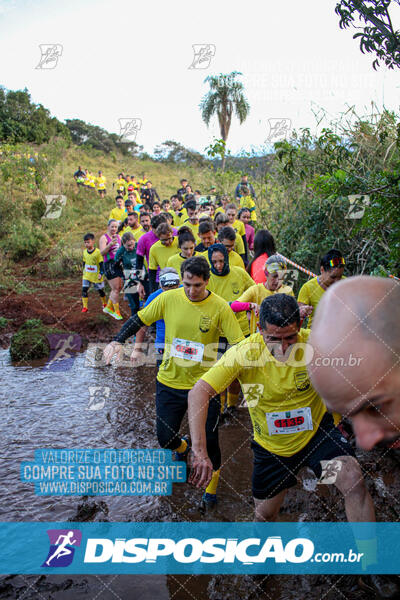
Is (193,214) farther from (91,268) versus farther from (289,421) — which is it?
(289,421)

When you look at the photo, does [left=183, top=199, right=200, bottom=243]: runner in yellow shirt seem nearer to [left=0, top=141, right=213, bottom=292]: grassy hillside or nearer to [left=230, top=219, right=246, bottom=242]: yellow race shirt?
[left=230, top=219, right=246, bottom=242]: yellow race shirt

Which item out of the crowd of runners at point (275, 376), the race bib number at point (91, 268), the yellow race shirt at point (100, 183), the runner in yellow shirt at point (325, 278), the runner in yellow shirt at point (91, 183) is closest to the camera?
the crowd of runners at point (275, 376)

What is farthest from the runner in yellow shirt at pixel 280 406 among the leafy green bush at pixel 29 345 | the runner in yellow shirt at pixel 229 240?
the leafy green bush at pixel 29 345

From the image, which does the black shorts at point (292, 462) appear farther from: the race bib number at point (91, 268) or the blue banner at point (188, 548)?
the race bib number at point (91, 268)

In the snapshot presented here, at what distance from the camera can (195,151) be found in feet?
136

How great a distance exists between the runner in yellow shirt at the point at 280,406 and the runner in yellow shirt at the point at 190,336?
2.70ft

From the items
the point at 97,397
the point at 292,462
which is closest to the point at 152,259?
the point at 97,397

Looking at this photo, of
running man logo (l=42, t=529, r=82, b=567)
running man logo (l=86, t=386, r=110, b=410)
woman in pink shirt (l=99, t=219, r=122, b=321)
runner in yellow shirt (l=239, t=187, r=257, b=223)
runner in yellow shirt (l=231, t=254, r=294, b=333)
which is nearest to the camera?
running man logo (l=42, t=529, r=82, b=567)

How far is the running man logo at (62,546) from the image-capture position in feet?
11.6

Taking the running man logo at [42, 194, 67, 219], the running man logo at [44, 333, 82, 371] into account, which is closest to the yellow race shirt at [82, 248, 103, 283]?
the running man logo at [44, 333, 82, 371]

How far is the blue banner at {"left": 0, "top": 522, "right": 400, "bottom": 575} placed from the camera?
134 inches

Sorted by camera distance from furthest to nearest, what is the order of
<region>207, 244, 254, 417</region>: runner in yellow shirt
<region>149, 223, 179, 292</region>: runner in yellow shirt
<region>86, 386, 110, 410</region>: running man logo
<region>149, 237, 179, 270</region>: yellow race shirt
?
<region>149, 237, 179, 270</region>: yellow race shirt → <region>149, 223, 179, 292</region>: runner in yellow shirt → <region>86, 386, 110, 410</region>: running man logo → <region>207, 244, 254, 417</region>: runner in yellow shirt

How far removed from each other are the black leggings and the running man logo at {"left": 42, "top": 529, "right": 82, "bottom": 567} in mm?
1128

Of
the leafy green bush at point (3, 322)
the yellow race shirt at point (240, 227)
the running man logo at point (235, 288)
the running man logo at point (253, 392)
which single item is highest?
the yellow race shirt at point (240, 227)
